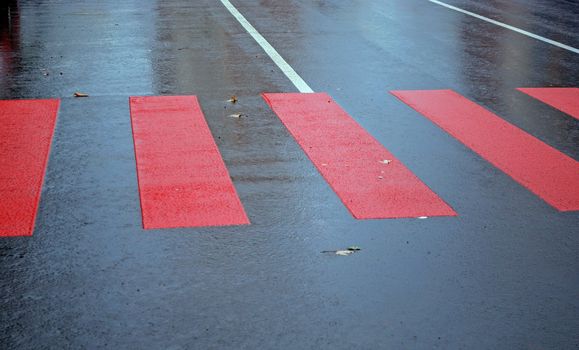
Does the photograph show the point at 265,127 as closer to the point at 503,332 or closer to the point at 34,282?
the point at 34,282

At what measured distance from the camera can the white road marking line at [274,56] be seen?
11.3 meters

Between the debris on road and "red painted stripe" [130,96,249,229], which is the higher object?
the debris on road

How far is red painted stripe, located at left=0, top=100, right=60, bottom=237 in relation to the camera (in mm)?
6715

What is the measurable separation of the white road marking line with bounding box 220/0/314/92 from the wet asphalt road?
140 millimetres

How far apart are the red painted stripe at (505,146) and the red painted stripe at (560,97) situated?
2.89ft

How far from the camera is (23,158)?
26.7 feet

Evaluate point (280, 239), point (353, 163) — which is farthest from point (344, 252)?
point (353, 163)

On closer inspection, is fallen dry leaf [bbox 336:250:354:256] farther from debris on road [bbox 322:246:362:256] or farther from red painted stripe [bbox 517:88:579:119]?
red painted stripe [bbox 517:88:579:119]

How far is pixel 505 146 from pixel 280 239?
10.8 ft

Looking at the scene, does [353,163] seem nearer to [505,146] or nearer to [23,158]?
[505,146]

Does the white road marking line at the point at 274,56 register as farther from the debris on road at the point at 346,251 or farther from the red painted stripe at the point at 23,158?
the debris on road at the point at 346,251

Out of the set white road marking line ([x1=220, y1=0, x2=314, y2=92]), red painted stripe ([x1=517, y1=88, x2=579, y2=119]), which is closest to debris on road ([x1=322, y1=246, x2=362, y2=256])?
red painted stripe ([x1=517, y1=88, x2=579, y2=119])

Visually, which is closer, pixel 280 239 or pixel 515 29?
pixel 280 239

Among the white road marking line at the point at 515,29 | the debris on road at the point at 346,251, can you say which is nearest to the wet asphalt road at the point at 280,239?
the debris on road at the point at 346,251
